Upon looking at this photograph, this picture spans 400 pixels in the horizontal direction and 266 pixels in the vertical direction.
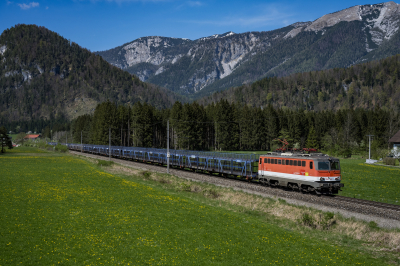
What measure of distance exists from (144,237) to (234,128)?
10319 centimetres

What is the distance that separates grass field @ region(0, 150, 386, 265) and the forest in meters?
82.1

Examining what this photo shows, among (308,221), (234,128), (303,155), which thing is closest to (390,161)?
(303,155)

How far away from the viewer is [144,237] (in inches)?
709

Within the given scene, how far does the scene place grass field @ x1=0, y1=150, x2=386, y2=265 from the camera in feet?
49.5

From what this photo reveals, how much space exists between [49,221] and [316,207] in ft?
67.5

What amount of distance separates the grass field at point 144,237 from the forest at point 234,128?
82.1m

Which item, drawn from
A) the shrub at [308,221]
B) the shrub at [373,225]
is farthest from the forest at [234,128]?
the shrub at [373,225]

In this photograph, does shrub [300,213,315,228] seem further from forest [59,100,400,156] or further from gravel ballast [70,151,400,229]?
forest [59,100,400,156]

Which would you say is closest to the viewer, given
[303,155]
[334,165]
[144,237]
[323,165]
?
[144,237]

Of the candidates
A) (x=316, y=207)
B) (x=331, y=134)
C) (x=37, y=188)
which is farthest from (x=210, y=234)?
(x=331, y=134)

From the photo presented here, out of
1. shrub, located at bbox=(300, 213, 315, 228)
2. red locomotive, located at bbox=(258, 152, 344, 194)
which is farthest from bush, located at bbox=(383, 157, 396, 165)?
shrub, located at bbox=(300, 213, 315, 228)

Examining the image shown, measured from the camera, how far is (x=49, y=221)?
20.4 m

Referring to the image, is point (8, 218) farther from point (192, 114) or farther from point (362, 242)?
point (192, 114)

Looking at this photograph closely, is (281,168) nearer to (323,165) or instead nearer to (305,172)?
(305,172)
